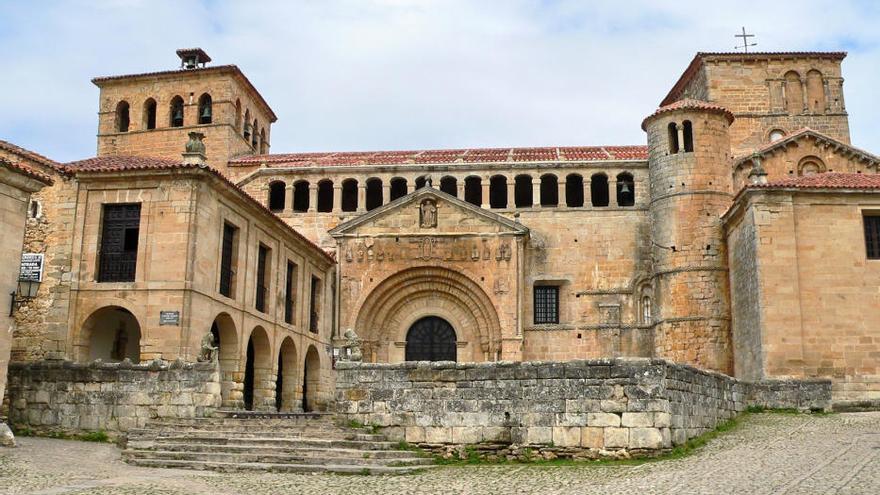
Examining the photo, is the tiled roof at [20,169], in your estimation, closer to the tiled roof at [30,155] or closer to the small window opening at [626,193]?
the tiled roof at [30,155]

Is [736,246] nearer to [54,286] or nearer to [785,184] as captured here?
[785,184]

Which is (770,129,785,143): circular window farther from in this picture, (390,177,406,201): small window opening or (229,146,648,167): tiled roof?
(390,177,406,201): small window opening

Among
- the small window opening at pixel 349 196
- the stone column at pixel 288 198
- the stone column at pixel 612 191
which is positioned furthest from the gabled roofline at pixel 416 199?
the stone column at pixel 612 191

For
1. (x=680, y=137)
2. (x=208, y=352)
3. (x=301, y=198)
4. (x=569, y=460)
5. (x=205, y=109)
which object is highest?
(x=205, y=109)

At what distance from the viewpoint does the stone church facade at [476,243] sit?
21.4 m

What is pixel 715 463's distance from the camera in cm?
1353

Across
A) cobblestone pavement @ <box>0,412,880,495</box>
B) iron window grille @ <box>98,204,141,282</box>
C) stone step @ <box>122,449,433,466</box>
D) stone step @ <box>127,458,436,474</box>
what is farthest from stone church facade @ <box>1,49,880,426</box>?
cobblestone pavement @ <box>0,412,880,495</box>

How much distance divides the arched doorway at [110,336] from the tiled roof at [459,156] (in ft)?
41.2

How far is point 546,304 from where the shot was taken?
105 feet

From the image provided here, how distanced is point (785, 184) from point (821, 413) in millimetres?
7686

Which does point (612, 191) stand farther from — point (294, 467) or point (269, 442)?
point (294, 467)

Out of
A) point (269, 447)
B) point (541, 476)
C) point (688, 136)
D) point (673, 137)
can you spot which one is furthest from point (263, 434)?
point (688, 136)

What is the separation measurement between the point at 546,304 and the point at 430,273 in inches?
177

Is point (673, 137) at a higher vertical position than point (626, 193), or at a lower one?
higher
